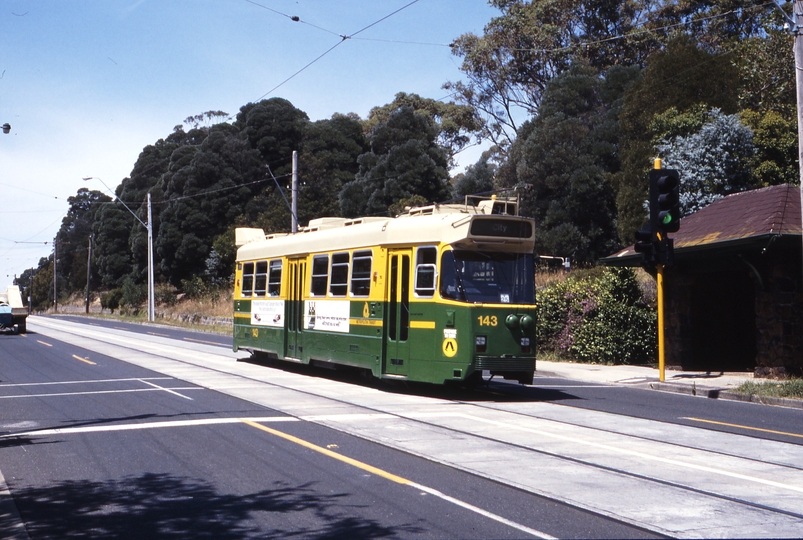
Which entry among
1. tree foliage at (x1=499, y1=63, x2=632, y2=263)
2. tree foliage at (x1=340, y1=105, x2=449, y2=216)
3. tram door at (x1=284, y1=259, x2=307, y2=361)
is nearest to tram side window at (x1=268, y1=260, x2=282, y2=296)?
tram door at (x1=284, y1=259, x2=307, y2=361)

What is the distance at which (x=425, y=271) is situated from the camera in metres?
15.4

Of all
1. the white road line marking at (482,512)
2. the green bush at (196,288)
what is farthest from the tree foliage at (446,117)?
the white road line marking at (482,512)

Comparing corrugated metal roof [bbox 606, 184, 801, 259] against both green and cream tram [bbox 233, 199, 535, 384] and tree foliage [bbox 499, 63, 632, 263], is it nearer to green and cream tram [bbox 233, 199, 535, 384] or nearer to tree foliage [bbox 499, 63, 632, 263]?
green and cream tram [bbox 233, 199, 535, 384]

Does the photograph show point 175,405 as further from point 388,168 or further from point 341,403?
point 388,168

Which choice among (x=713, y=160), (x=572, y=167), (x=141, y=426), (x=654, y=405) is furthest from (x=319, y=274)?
(x=572, y=167)

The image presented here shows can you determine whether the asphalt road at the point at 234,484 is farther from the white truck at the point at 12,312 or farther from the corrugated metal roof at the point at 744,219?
the white truck at the point at 12,312

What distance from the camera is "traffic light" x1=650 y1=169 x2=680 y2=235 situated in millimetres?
17391

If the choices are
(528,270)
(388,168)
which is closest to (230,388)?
(528,270)

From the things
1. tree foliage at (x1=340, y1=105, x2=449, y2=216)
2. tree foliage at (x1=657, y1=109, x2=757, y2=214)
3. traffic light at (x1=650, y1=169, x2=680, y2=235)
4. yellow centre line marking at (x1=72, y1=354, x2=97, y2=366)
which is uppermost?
tree foliage at (x1=340, y1=105, x2=449, y2=216)

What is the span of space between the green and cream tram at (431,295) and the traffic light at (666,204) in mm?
3465

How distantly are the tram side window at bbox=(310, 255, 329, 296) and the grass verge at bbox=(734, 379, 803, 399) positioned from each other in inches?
339

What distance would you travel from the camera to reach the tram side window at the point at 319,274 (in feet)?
61.6

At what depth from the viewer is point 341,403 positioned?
14.2 metres

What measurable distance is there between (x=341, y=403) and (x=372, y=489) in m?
6.44
